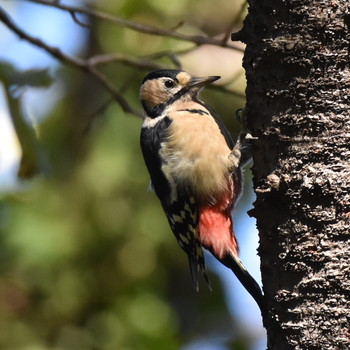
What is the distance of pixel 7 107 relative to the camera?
4.34m

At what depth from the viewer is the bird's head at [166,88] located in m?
5.23

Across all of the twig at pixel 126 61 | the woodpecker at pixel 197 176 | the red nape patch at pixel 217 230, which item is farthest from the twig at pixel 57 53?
the red nape patch at pixel 217 230

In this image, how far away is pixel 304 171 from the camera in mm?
2900

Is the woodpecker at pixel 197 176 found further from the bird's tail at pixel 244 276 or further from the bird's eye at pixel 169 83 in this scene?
the bird's eye at pixel 169 83

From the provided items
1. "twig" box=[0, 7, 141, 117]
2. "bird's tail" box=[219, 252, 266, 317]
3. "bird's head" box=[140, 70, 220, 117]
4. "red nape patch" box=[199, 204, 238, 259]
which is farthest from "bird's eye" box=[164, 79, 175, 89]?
"bird's tail" box=[219, 252, 266, 317]

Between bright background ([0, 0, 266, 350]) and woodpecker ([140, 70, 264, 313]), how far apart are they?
80cm

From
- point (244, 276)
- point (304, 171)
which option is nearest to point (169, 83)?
point (244, 276)

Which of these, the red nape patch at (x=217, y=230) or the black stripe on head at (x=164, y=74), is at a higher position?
the black stripe on head at (x=164, y=74)

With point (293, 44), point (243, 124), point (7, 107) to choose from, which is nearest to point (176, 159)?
point (243, 124)

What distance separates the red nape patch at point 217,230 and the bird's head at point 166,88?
2.61 feet

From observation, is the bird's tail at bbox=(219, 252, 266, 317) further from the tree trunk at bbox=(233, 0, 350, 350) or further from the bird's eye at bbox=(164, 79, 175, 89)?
the bird's eye at bbox=(164, 79, 175, 89)

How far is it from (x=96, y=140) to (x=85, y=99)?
1330 millimetres

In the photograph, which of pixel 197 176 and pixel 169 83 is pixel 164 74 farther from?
pixel 197 176

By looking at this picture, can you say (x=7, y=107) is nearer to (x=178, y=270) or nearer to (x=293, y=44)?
(x=293, y=44)
